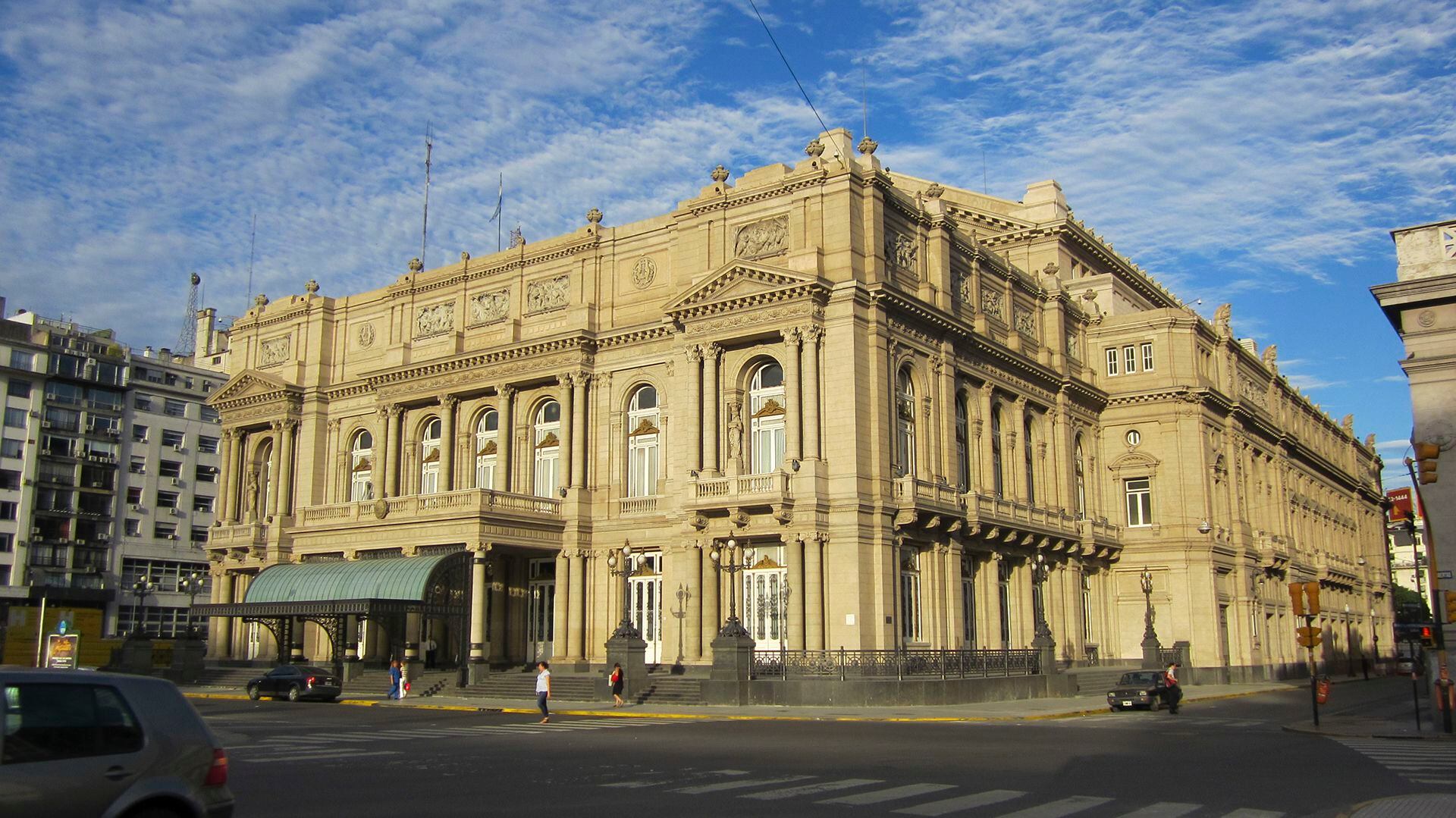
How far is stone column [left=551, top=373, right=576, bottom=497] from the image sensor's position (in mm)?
48688

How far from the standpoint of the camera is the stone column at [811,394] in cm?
4138

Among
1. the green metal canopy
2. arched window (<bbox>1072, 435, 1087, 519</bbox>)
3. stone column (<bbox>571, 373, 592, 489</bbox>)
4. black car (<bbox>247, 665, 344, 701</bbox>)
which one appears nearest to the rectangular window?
arched window (<bbox>1072, 435, 1087, 519</bbox>)

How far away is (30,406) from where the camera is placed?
269 ft

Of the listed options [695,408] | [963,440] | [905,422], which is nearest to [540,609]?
[695,408]

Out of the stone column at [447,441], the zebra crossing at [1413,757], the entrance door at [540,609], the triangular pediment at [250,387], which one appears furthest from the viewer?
the triangular pediment at [250,387]

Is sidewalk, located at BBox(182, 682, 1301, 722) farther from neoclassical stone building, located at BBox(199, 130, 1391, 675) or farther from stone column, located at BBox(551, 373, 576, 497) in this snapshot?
stone column, located at BBox(551, 373, 576, 497)

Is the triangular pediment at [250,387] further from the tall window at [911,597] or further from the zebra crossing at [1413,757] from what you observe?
the zebra crossing at [1413,757]

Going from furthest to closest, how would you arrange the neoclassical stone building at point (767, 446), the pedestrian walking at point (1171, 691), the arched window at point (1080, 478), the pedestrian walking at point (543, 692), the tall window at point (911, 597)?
1. the arched window at point (1080, 478)
2. the tall window at point (911, 597)
3. the neoclassical stone building at point (767, 446)
4. the pedestrian walking at point (1171, 691)
5. the pedestrian walking at point (543, 692)

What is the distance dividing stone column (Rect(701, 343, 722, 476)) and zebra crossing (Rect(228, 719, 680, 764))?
12.8m

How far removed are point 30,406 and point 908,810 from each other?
83705 mm

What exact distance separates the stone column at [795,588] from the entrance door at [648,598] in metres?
7.11

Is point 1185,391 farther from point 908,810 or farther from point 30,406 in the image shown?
point 30,406

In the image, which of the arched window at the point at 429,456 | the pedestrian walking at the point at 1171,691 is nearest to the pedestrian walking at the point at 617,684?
the pedestrian walking at the point at 1171,691

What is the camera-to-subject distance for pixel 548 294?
51750 millimetres
